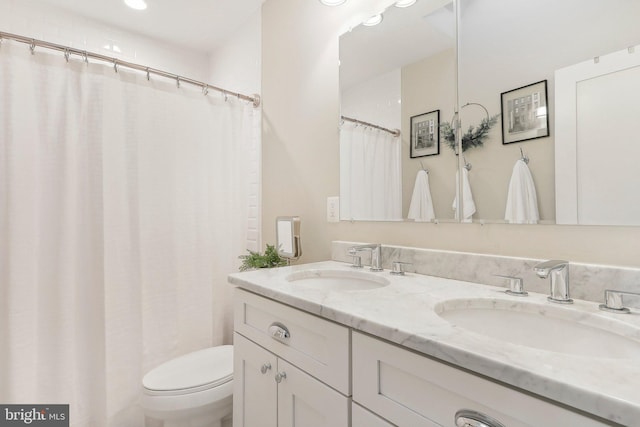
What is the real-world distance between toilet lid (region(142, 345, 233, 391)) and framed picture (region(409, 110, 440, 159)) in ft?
4.18

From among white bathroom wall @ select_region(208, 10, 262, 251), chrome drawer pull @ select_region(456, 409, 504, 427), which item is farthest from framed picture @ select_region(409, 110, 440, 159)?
white bathroom wall @ select_region(208, 10, 262, 251)

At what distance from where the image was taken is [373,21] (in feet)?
4.44

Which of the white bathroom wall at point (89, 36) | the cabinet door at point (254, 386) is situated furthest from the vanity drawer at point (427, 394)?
the white bathroom wall at point (89, 36)

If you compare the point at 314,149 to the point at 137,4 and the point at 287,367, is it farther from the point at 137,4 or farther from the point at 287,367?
the point at 137,4

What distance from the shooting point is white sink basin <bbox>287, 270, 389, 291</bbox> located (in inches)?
46.6

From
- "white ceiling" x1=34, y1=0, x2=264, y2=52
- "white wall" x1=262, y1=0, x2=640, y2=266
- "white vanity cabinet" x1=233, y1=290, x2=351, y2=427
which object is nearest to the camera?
"white vanity cabinet" x1=233, y1=290, x2=351, y2=427

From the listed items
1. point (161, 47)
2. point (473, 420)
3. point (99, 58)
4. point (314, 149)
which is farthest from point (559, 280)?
point (161, 47)

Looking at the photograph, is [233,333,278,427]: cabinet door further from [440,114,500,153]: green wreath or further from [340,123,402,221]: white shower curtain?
[440,114,500,153]: green wreath

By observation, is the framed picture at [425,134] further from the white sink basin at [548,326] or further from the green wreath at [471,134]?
the white sink basin at [548,326]

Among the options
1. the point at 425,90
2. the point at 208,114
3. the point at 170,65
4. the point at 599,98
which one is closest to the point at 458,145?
the point at 425,90

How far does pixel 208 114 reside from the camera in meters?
Answer: 1.80

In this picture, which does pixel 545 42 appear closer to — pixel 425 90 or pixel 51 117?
pixel 425 90

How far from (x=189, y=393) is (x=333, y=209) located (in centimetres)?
101

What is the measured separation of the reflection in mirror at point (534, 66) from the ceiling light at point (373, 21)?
373 millimetres
